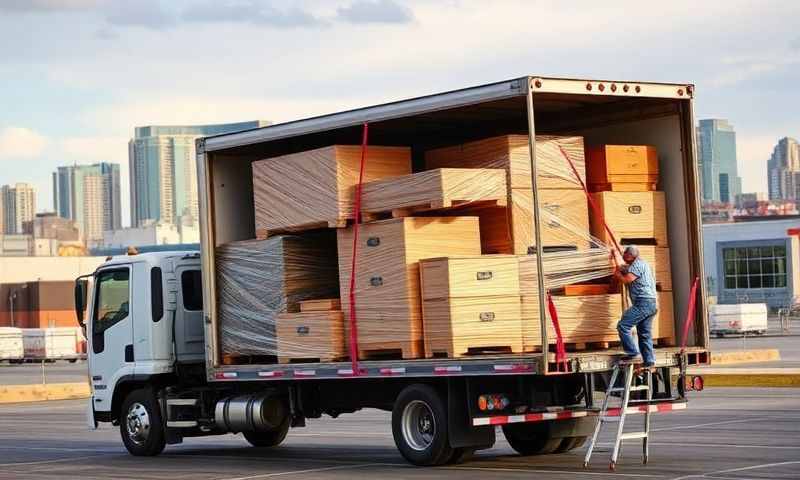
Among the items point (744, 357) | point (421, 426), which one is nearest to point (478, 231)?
point (421, 426)

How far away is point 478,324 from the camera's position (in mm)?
14180

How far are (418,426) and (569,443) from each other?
224cm

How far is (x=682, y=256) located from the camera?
15.0 m

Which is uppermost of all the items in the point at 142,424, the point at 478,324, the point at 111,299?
the point at 111,299

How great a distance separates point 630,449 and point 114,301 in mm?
6726

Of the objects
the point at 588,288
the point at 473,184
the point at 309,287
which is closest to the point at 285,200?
the point at 309,287

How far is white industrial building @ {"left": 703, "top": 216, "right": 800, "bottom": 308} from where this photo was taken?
88.2m

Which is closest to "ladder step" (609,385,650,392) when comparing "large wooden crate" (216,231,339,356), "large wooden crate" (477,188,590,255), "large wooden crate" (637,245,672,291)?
"large wooden crate" (637,245,672,291)

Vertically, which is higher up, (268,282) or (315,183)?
(315,183)

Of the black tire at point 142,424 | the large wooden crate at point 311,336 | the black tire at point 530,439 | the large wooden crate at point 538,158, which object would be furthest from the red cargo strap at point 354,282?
the black tire at point 142,424

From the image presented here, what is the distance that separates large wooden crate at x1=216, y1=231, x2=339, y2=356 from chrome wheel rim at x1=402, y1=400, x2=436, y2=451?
2.08 metres

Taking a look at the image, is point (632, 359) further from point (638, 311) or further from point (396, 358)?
point (396, 358)

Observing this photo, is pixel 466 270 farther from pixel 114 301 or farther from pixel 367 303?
pixel 114 301

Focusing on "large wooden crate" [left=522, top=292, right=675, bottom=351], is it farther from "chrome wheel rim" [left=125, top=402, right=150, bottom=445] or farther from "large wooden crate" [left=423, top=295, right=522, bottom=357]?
"chrome wheel rim" [left=125, top=402, right=150, bottom=445]
